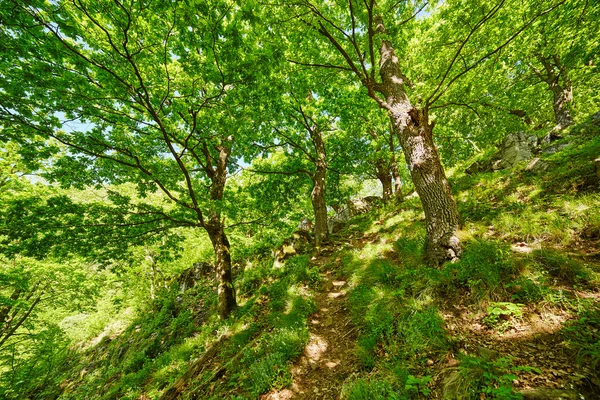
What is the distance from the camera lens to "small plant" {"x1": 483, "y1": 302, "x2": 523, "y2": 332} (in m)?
2.94

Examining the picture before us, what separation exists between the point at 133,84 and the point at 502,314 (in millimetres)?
7627

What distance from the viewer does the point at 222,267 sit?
7223 millimetres

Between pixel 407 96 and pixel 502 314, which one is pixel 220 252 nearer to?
pixel 502 314

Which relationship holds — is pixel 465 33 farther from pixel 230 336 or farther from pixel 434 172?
pixel 230 336

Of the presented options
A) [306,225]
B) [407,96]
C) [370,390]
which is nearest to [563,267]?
[370,390]

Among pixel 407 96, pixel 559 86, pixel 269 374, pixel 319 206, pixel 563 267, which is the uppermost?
pixel 407 96

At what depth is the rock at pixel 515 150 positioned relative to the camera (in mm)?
8062

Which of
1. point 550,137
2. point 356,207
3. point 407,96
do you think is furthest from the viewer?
point 356,207

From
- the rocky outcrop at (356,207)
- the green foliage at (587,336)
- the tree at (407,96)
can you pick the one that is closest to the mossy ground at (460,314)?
the green foliage at (587,336)

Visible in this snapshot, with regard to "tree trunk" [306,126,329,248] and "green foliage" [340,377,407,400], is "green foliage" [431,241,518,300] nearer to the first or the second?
"green foliage" [340,377,407,400]

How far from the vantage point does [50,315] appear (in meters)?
16.1

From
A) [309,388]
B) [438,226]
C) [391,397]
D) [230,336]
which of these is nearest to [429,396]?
[391,397]

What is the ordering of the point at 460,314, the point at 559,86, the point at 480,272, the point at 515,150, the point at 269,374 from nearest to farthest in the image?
the point at 460,314 < the point at 480,272 < the point at 269,374 < the point at 515,150 < the point at 559,86

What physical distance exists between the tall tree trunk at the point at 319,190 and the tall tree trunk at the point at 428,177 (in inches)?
179
